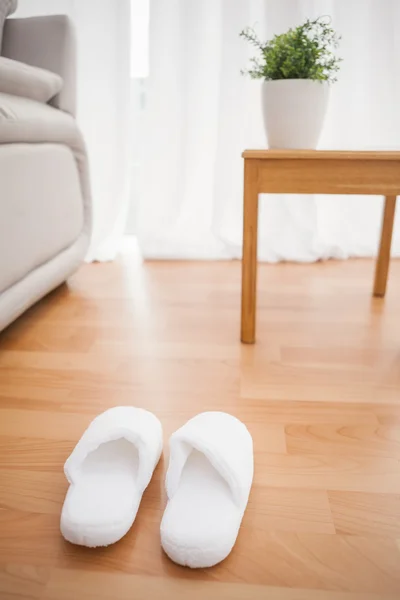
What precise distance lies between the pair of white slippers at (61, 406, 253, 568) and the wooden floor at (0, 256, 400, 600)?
29mm

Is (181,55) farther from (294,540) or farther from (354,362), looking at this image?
(294,540)

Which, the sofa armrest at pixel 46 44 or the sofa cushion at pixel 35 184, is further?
the sofa armrest at pixel 46 44

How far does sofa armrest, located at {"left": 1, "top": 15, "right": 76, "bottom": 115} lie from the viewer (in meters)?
1.24

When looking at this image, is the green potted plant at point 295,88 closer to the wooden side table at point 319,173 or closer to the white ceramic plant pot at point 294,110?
the white ceramic plant pot at point 294,110

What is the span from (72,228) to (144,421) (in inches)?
31.8

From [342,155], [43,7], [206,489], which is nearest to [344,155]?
[342,155]

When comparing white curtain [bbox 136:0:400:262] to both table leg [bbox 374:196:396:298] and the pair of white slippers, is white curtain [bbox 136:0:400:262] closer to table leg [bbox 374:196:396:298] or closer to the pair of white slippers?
table leg [bbox 374:196:396:298]

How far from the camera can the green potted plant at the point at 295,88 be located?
0.95 meters

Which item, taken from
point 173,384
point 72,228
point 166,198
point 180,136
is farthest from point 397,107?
point 173,384

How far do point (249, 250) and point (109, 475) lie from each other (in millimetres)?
559

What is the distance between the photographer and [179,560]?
1.57 ft

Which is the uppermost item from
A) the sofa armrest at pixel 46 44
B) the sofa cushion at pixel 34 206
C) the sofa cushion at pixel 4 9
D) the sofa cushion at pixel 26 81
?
the sofa cushion at pixel 4 9

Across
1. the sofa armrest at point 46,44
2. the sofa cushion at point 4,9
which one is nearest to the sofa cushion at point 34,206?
the sofa armrest at point 46,44

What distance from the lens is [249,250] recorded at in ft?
3.15
